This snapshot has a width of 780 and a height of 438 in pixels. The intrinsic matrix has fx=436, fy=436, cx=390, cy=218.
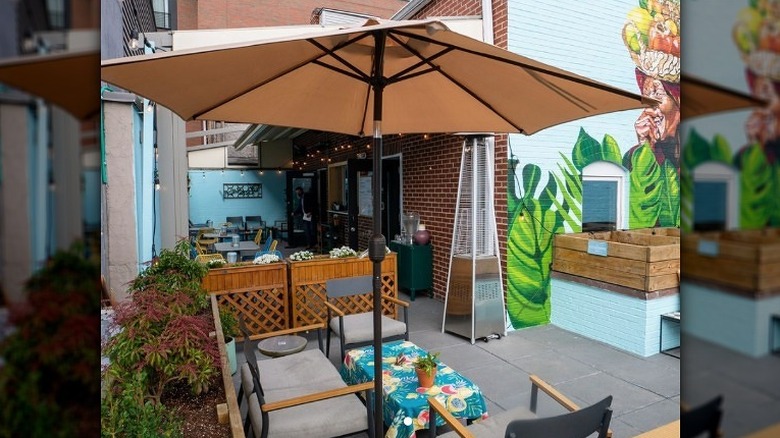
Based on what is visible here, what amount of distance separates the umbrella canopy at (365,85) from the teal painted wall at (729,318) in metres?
1.12

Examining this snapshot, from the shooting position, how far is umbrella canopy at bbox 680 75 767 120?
29cm

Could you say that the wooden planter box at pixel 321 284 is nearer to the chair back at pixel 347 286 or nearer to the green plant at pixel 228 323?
the chair back at pixel 347 286

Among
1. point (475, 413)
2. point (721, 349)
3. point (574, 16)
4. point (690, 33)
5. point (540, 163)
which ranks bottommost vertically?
point (475, 413)

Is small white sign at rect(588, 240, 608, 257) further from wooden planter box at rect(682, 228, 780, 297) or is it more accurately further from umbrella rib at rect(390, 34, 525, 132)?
wooden planter box at rect(682, 228, 780, 297)

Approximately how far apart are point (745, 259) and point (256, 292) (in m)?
5.22

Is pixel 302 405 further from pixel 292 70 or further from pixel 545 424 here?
pixel 292 70

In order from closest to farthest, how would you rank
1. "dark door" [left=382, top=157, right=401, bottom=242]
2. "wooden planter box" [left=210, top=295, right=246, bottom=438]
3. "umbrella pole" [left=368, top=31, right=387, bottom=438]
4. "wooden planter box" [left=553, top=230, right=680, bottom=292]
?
"wooden planter box" [left=210, top=295, right=246, bottom=438], "umbrella pole" [left=368, top=31, right=387, bottom=438], "wooden planter box" [left=553, top=230, right=680, bottom=292], "dark door" [left=382, top=157, right=401, bottom=242]

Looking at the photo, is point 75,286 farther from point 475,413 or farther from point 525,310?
point 525,310

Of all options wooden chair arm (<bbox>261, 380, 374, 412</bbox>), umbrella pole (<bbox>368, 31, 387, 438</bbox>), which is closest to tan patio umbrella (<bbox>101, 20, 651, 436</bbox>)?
umbrella pole (<bbox>368, 31, 387, 438</bbox>)

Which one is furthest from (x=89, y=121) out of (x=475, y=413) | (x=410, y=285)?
(x=410, y=285)

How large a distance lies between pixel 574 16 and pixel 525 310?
12.6 ft

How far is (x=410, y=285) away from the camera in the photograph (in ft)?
21.6

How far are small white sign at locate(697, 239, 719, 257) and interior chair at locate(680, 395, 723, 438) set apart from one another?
103 millimetres

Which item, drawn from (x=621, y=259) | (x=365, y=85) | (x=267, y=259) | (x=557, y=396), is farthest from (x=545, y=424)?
(x=267, y=259)
